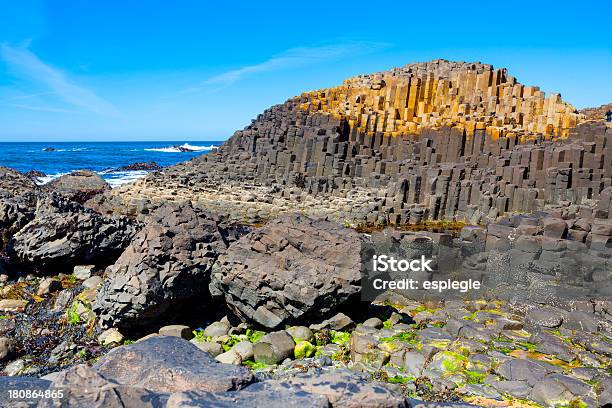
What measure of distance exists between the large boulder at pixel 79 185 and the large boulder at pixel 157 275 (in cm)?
2541

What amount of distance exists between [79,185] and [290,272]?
3235cm

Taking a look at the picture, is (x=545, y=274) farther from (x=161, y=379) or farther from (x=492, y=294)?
(x=161, y=379)

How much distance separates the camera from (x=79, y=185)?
36.2 m

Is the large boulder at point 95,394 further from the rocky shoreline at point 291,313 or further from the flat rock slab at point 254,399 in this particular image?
the flat rock slab at point 254,399

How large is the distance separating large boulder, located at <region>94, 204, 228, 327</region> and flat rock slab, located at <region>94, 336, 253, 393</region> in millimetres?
4735

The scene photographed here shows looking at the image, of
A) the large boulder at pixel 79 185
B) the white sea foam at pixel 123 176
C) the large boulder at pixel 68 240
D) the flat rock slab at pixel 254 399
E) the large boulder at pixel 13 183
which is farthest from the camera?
the white sea foam at pixel 123 176

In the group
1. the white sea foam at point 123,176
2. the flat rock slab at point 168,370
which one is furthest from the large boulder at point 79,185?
the flat rock slab at point 168,370

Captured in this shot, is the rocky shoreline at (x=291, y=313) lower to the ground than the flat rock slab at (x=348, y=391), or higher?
lower

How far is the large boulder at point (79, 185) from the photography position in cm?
3366

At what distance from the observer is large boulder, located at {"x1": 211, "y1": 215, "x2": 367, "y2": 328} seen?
331 inches

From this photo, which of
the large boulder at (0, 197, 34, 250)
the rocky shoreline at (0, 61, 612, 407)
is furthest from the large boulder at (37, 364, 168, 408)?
the large boulder at (0, 197, 34, 250)

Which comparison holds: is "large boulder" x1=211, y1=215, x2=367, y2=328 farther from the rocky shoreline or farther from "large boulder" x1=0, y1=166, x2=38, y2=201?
"large boulder" x1=0, y1=166, x2=38, y2=201

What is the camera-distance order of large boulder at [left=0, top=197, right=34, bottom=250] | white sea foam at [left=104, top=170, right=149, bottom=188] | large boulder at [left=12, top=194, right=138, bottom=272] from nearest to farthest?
large boulder at [left=12, top=194, right=138, bottom=272] < large boulder at [left=0, top=197, right=34, bottom=250] < white sea foam at [left=104, top=170, right=149, bottom=188]

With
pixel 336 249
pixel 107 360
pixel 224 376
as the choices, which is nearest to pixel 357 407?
pixel 224 376
